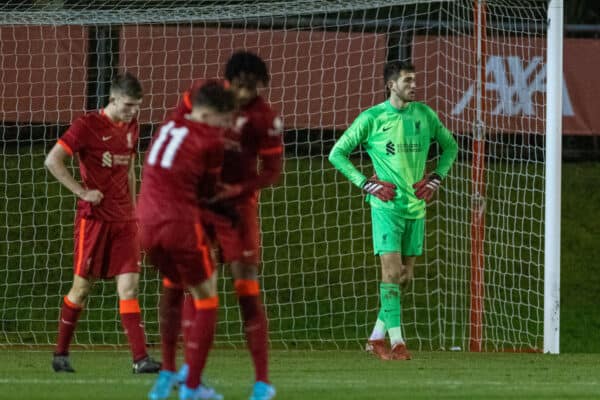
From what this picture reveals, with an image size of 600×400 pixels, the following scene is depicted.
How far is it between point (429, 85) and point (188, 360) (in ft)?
27.2

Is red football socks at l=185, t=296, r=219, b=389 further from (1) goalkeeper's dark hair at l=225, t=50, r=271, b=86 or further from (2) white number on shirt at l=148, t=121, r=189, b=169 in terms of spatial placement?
(1) goalkeeper's dark hair at l=225, t=50, r=271, b=86

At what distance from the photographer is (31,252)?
14.8 meters

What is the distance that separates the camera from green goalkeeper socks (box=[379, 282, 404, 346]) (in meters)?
10.3

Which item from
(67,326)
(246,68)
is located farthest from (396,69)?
(246,68)

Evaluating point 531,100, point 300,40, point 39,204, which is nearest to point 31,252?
point 39,204

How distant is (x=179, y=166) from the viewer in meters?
6.73

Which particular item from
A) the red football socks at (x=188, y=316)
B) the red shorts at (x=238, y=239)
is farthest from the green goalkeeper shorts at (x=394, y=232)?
the red shorts at (x=238, y=239)

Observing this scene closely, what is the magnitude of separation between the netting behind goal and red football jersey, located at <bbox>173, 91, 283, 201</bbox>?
557 centimetres

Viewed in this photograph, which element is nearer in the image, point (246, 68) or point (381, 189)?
point (246, 68)

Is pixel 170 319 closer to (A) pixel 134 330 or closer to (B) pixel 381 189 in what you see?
(A) pixel 134 330

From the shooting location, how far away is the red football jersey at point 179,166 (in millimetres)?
6730

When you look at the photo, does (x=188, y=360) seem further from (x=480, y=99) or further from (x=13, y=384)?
(x=480, y=99)

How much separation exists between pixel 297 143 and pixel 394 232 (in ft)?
10.7

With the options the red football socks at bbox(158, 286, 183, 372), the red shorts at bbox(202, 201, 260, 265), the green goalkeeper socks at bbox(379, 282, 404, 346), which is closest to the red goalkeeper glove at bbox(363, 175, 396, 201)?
the green goalkeeper socks at bbox(379, 282, 404, 346)
